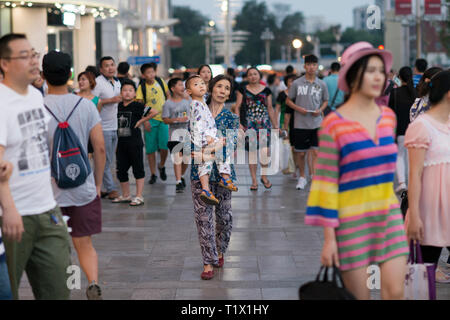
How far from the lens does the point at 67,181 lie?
5.41m

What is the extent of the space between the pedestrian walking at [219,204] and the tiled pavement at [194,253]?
16 centimetres

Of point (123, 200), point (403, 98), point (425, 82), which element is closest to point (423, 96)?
A: point (425, 82)

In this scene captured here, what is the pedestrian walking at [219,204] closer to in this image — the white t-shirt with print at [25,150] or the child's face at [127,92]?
the white t-shirt with print at [25,150]

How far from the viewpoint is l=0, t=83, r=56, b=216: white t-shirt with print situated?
14.5ft

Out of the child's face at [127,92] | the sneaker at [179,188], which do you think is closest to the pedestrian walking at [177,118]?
the sneaker at [179,188]

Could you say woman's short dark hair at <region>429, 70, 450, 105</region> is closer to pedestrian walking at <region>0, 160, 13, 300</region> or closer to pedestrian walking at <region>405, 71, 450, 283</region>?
pedestrian walking at <region>405, 71, 450, 283</region>

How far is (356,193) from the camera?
435 cm

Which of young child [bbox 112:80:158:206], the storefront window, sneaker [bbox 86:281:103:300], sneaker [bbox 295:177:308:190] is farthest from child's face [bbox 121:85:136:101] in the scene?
the storefront window

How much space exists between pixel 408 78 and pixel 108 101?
4.20 metres

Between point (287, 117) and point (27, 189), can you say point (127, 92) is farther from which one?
point (27, 189)

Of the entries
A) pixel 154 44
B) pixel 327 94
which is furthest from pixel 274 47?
pixel 327 94

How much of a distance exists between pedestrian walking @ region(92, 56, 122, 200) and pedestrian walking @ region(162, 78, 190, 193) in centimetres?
119

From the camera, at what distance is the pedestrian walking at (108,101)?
1138 cm
